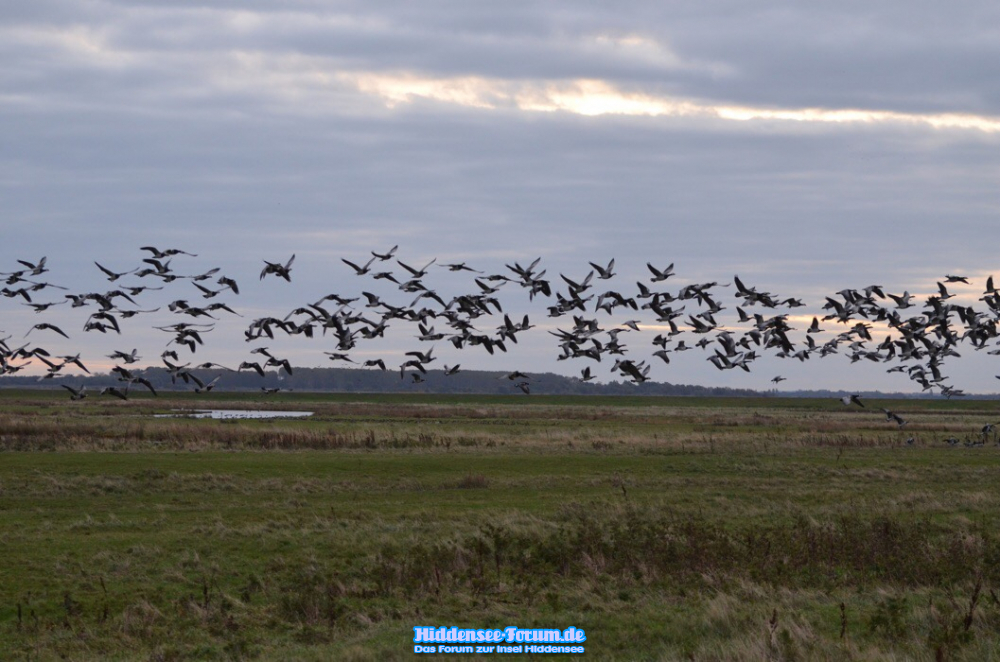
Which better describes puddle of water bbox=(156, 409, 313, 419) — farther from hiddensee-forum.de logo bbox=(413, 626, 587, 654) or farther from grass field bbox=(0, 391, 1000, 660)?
hiddensee-forum.de logo bbox=(413, 626, 587, 654)

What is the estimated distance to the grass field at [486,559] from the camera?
57.6ft

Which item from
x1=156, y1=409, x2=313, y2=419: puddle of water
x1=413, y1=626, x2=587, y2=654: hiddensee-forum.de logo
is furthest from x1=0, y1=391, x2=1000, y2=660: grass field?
x1=156, y1=409, x2=313, y2=419: puddle of water

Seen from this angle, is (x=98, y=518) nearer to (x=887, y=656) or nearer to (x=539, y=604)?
(x=539, y=604)

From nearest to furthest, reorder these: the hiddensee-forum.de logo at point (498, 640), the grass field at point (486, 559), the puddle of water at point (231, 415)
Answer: the hiddensee-forum.de logo at point (498, 640)
the grass field at point (486, 559)
the puddle of water at point (231, 415)

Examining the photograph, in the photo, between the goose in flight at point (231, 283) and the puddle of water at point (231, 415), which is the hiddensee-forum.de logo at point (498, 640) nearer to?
the goose in flight at point (231, 283)

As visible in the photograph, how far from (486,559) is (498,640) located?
5961 mm

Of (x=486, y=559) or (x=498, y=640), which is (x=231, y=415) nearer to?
(x=486, y=559)

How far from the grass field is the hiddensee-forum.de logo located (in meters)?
0.38

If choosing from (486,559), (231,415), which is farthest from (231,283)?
(231,415)

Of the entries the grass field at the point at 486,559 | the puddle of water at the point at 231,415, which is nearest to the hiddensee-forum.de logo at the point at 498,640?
the grass field at the point at 486,559

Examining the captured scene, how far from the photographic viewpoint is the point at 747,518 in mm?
29578

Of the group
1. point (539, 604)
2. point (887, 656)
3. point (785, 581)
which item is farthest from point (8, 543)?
point (887, 656)

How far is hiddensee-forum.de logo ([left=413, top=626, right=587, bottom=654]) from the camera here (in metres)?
17.2

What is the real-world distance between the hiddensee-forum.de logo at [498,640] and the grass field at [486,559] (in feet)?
1.26
